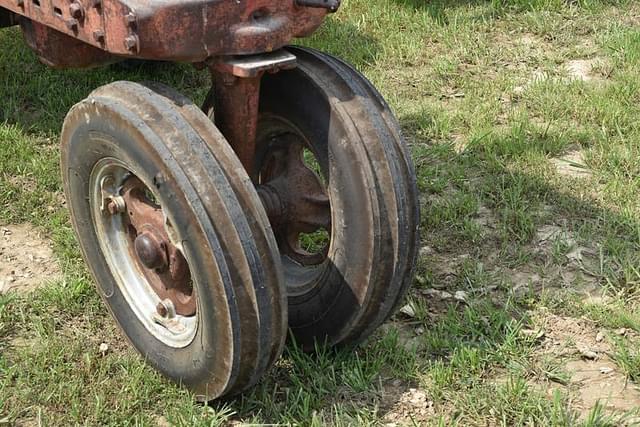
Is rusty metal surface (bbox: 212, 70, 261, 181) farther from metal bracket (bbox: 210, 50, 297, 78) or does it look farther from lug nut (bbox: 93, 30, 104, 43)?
lug nut (bbox: 93, 30, 104, 43)

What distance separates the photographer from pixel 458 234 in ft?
12.5

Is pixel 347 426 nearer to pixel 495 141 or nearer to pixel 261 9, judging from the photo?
pixel 261 9

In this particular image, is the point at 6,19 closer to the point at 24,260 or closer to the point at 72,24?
the point at 24,260

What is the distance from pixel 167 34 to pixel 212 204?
0.49 meters

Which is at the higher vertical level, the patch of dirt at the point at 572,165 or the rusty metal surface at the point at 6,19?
the rusty metal surface at the point at 6,19

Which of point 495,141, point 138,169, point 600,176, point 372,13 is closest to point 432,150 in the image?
point 495,141

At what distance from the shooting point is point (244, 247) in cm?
242

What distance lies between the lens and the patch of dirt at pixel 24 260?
3520 mm

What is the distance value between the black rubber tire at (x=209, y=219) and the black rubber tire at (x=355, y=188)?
0.37 metres

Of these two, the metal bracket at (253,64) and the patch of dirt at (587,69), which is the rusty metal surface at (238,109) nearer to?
the metal bracket at (253,64)

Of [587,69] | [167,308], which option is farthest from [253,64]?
[587,69]

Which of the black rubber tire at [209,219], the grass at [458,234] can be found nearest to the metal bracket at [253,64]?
the black rubber tire at [209,219]

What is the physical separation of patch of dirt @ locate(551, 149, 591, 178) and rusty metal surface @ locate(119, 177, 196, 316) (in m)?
2.09

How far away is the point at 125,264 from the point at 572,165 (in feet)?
7.33
